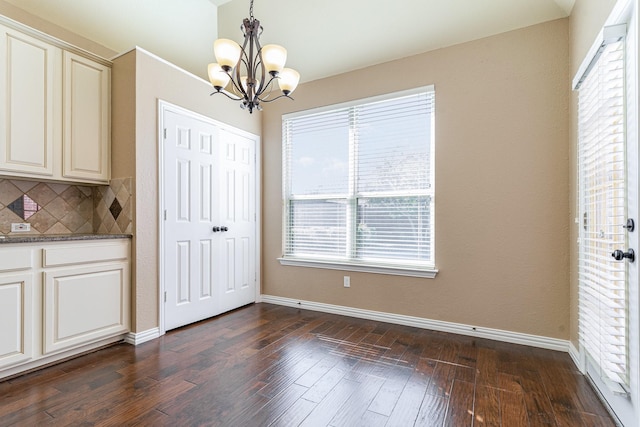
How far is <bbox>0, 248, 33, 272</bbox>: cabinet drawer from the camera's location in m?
2.16

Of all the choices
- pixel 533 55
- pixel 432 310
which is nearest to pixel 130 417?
pixel 432 310

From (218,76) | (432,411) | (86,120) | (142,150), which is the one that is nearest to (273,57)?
(218,76)

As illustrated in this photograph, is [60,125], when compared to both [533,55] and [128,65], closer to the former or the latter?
[128,65]

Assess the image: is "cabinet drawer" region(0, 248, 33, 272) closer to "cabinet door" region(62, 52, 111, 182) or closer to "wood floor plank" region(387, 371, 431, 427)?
"cabinet door" region(62, 52, 111, 182)

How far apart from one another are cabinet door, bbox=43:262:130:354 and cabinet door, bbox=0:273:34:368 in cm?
10

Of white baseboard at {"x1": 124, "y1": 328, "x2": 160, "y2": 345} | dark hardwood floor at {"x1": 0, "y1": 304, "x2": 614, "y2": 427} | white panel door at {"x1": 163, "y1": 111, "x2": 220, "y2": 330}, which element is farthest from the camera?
white panel door at {"x1": 163, "y1": 111, "x2": 220, "y2": 330}

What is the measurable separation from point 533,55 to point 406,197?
1.66m

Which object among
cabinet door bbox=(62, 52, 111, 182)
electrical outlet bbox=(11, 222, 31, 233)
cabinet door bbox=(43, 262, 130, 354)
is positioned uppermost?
cabinet door bbox=(62, 52, 111, 182)

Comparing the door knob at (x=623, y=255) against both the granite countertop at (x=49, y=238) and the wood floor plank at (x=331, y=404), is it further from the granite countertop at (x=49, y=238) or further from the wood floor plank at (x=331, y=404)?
the granite countertop at (x=49, y=238)

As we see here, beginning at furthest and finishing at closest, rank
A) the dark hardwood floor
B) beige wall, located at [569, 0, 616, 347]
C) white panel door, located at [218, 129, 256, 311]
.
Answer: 1. white panel door, located at [218, 129, 256, 311]
2. beige wall, located at [569, 0, 616, 347]
3. the dark hardwood floor

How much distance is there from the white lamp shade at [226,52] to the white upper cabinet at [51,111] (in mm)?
1529

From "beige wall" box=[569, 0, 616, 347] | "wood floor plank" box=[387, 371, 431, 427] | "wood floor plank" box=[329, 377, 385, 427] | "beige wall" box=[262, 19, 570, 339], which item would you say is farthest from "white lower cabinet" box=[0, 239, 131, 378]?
"beige wall" box=[569, 0, 616, 347]

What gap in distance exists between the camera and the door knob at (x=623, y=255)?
1.57 m

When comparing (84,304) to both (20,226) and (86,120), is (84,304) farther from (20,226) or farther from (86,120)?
(86,120)
